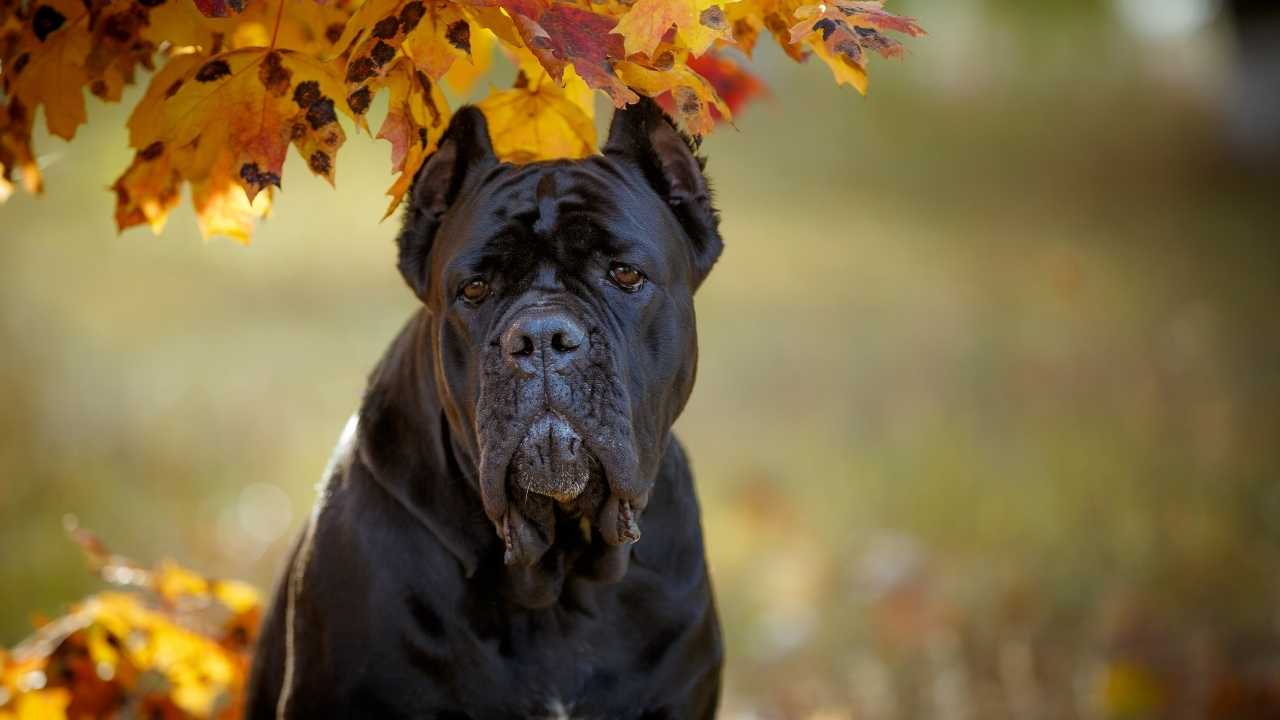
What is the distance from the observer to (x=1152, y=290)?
8008mm

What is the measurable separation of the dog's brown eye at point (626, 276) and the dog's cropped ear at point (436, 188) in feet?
1.30

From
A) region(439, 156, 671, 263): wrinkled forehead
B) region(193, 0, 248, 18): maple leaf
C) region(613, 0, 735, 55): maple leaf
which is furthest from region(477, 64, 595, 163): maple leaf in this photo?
region(193, 0, 248, 18): maple leaf

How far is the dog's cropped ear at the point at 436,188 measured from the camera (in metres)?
2.59

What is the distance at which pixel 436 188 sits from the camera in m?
2.60

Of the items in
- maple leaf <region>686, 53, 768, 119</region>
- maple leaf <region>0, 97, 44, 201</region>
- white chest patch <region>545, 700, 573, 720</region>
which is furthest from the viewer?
maple leaf <region>686, 53, 768, 119</region>

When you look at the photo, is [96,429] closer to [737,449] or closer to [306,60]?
[737,449]


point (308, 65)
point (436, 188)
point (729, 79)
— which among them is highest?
point (729, 79)

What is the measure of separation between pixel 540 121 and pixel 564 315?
856mm

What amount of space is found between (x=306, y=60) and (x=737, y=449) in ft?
17.3

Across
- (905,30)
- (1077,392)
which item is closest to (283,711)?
(905,30)

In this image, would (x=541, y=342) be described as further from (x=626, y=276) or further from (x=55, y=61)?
(x=55, y=61)

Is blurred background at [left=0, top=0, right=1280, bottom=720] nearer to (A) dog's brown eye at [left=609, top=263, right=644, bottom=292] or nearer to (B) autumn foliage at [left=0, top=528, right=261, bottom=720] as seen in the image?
(B) autumn foliage at [left=0, top=528, right=261, bottom=720]

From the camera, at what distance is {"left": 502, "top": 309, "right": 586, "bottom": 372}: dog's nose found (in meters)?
2.19

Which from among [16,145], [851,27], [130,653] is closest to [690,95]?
[851,27]
